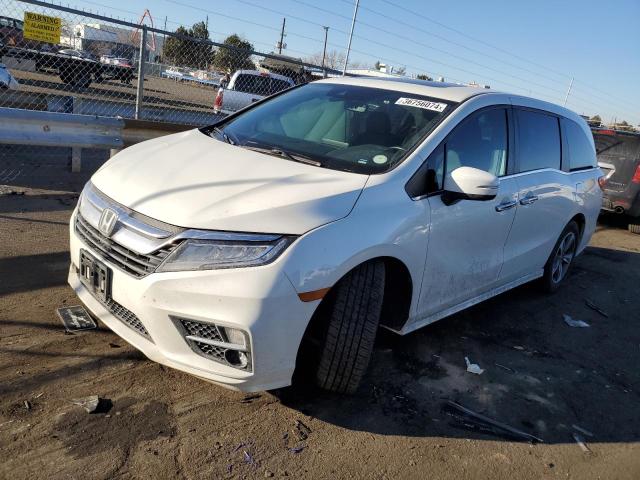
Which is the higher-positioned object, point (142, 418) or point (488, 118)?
point (488, 118)

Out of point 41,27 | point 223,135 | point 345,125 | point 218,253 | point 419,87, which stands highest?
point 419,87

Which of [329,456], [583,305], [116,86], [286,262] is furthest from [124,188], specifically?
[116,86]

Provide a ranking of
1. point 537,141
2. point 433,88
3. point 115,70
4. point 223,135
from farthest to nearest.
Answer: point 115,70 → point 537,141 → point 433,88 → point 223,135

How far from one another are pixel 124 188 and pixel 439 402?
214cm

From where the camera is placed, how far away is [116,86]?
46.1 ft

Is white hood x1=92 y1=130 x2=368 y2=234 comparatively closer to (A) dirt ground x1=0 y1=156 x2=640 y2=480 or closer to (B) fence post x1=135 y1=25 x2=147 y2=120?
(A) dirt ground x1=0 y1=156 x2=640 y2=480

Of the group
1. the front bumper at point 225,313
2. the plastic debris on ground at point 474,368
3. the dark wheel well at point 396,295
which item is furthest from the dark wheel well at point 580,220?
the front bumper at point 225,313

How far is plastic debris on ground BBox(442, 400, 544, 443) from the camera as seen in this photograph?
3.02 meters

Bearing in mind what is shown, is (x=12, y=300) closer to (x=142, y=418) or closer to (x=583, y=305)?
(x=142, y=418)

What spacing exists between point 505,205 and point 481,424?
1.58 metres

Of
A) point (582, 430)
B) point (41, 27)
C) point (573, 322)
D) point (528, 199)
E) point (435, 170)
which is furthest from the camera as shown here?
point (41, 27)

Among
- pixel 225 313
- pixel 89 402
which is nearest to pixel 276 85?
pixel 89 402

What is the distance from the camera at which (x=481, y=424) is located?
10.1 ft

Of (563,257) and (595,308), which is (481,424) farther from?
(563,257)
